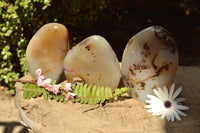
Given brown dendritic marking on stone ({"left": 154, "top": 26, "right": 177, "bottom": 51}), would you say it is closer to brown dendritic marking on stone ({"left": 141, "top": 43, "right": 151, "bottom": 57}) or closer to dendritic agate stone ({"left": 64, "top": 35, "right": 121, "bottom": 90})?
brown dendritic marking on stone ({"left": 141, "top": 43, "right": 151, "bottom": 57})

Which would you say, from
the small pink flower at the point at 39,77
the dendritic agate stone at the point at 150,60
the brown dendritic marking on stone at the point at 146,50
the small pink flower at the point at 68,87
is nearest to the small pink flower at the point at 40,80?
the small pink flower at the point at 39,77

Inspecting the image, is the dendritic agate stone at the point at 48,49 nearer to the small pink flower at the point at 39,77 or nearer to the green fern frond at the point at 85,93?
the small pink flower at the point at 39,77

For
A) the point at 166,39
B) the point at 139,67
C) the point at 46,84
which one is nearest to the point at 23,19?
the point at 46,84

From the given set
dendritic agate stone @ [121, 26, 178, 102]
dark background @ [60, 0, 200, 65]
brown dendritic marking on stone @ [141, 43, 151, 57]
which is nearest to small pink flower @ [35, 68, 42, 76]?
dendritic agate stone @ [121, 26, 178, 102]

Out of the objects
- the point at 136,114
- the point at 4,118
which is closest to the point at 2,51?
the point at 4,118

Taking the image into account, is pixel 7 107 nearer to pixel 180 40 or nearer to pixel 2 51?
pixel 2 51

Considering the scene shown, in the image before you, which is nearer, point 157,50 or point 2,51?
point 157,50

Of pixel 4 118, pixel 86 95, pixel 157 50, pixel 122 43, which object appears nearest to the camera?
pixel 157 50
